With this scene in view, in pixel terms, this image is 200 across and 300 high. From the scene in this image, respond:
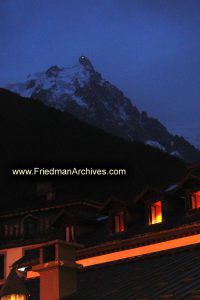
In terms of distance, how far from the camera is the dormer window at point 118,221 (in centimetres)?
3325

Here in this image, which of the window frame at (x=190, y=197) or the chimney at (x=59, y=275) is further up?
the window frame at (x=190, y=197)

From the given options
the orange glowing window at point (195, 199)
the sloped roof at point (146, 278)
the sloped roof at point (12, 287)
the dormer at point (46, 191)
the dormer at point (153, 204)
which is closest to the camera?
the sloped roof at point (146, 278)

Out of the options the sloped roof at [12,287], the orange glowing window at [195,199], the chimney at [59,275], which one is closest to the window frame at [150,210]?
the orange glowing window at [195,199]

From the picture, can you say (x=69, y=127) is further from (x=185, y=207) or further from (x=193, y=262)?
(x=193, y=262)

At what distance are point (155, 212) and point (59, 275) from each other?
15135 mm

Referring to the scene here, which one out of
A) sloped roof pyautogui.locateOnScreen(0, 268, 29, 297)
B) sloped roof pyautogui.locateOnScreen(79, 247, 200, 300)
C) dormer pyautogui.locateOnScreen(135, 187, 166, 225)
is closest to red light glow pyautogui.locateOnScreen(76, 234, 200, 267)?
dormer pyautogui.locateOnScreen(135, 187, 166, 225)

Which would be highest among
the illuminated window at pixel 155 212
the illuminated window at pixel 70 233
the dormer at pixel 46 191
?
the dormer at pixel 46 191

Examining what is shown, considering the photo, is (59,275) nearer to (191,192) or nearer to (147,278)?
(147,278)

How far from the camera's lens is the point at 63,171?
364ft

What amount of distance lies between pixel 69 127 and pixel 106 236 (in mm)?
94990

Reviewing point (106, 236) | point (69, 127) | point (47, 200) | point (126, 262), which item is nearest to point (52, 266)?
point (126, 262)

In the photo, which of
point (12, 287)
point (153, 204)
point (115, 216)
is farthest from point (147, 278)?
point (115, 216)

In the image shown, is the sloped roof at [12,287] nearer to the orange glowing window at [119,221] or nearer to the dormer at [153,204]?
the dormer at [153,204]

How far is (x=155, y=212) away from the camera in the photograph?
31.9m
